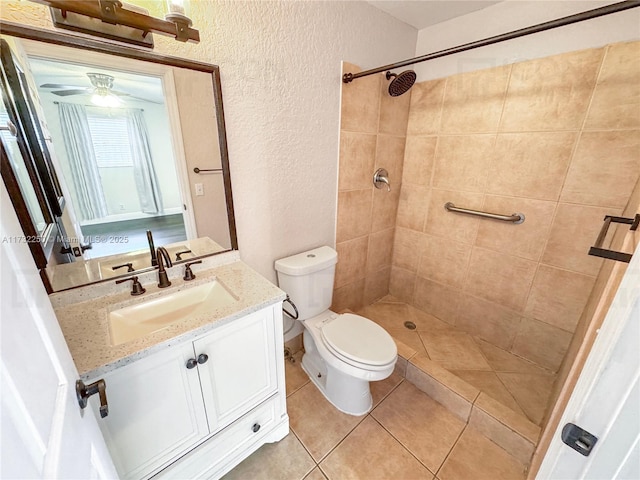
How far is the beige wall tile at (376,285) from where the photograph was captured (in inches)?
87.9

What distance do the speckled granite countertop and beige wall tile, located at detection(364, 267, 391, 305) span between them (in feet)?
3.98

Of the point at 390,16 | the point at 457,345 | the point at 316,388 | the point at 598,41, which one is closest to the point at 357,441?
the point at 316,388

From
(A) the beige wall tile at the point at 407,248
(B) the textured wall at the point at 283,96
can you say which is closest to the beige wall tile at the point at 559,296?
(A) the beige wall tile at the point at 407,248

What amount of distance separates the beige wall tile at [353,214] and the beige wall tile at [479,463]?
1.30 metres

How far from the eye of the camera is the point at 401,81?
1.58 meters

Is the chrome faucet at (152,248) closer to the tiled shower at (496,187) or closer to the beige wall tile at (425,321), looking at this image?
the tiled shower at (496,187)

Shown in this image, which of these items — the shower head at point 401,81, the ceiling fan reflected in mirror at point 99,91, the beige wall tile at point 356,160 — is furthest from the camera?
the beige wall tile at point 356,160

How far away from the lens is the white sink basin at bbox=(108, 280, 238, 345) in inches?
38.9

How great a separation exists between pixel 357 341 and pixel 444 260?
1051mm

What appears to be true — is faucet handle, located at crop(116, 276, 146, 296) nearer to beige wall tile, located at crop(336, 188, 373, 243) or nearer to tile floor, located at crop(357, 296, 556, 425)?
beige wall tile, located at crop(336, 188, 373, 243)

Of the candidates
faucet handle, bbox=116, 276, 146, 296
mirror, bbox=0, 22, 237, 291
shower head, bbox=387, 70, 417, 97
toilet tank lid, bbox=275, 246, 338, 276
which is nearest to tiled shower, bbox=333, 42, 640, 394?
shower head, bbox=387, 70, 417, 97

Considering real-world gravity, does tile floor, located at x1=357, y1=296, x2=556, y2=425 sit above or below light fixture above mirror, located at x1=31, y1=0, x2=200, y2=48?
below

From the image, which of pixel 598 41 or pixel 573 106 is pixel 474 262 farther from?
pixel 598 41

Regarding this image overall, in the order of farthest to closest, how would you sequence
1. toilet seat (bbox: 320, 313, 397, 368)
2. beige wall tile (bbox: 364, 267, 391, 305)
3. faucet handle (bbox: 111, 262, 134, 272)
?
1. beige wall tile (bbox: 364, 267, 391, 305)
2. toilet seat (bbox: 320, 313, 397, 368)
3. faucet handle (bbox: 111, 262, 134, 272)
